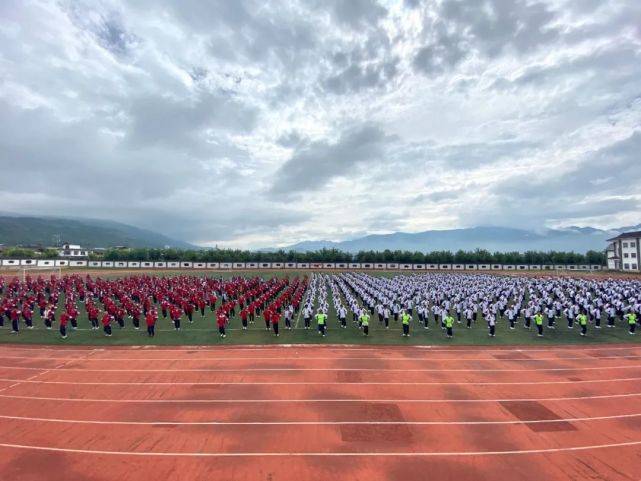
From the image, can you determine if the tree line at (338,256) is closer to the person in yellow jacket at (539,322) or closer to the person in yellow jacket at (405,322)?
the person in yellow jacket at (539,322)

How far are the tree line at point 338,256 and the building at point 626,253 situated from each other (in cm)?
360

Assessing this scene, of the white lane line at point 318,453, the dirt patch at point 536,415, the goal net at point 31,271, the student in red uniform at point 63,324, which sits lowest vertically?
the white lane line at point 318,453

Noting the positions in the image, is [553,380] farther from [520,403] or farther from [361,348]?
[361,348]

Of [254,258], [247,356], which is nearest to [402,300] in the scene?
[247,356]

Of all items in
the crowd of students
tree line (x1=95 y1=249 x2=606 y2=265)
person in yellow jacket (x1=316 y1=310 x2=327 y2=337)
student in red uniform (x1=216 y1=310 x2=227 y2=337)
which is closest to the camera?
student in red uniform (x1=216 y1=310 x2=227 y2=337)

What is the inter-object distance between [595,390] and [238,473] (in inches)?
448

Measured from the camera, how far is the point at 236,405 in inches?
447

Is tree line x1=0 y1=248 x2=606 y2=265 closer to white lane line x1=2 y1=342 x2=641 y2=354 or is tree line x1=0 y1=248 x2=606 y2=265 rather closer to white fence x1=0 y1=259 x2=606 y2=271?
white fence x1=0 y1=259 x2=606 y2=271

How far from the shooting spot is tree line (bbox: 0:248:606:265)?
222 ft

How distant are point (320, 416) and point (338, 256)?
6504cm

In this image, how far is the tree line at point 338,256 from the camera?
67750mm

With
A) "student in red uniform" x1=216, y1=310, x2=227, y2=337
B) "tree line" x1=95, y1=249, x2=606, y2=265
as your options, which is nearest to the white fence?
"tree line" x1=95, y1=249, x2=606, y2=265

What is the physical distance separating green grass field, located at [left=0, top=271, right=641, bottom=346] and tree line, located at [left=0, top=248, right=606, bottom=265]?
1918 inches

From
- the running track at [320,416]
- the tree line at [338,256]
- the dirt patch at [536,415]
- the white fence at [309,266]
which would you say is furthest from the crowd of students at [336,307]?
the tree line at [338,256]
